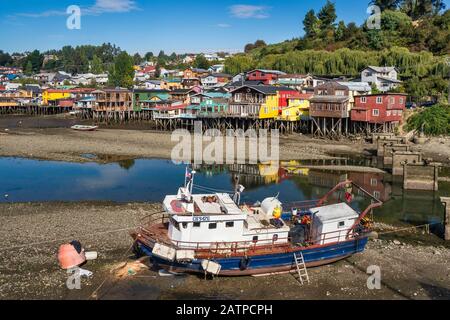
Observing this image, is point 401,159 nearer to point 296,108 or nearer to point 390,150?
point 390,150

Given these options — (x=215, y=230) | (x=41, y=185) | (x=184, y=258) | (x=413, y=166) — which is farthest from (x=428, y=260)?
(x=41, y=185)

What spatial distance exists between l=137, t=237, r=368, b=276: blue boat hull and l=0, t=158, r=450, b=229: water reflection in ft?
28.7

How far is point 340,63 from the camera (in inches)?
3585

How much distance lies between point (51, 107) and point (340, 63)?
6406 cm

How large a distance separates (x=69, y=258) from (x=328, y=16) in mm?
113687

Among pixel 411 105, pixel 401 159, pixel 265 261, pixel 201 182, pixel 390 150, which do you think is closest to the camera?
pixel 265 261

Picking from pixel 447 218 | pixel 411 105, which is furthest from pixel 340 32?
pixel 447 218

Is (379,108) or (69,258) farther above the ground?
(379,108)

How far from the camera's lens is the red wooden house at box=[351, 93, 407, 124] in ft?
180

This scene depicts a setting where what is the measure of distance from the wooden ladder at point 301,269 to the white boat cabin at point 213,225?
996mm

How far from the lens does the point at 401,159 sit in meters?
38.5

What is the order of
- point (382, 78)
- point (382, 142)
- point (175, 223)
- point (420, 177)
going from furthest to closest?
point (382, 78) < point (382, 142) < point (420, 177) < point (175, 223)

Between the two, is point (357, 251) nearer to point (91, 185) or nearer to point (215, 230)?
point (215, 230)
